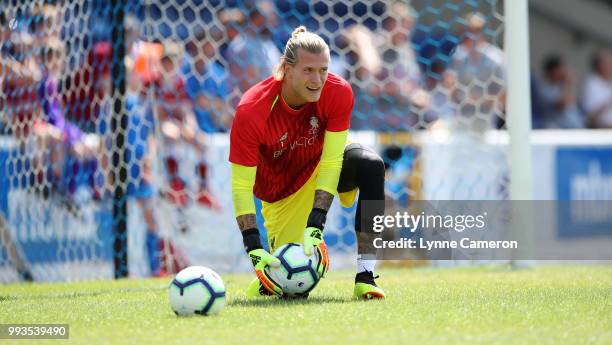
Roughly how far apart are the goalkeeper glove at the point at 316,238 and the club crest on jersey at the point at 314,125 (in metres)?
0.54

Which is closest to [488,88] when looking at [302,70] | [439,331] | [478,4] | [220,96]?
[478,4]

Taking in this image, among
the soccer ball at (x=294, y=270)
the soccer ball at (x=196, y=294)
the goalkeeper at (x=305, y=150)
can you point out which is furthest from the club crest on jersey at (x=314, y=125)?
the soccer ball at (x=196, y=294)

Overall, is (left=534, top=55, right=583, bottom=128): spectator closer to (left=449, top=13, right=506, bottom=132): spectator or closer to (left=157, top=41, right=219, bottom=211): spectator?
(left=449, top=13, right=506, bottom=132): spectator

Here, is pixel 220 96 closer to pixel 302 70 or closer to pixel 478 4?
pixel 478 4

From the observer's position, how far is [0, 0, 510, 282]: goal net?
8375 millimetres

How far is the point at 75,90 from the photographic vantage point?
8.63 metres

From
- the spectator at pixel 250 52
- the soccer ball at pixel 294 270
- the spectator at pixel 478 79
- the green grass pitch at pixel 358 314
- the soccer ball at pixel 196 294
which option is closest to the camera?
the green grass pitch at pixel 358 314

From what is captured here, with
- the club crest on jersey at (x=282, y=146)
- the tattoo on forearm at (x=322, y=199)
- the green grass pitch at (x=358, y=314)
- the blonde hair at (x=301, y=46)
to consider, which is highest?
the blonde hair at (x=301, y=46)

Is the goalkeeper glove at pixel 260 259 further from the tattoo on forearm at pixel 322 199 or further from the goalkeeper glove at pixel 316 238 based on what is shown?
the tattoo on forearm at pixel 322 199

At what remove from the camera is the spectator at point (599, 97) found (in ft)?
41.8

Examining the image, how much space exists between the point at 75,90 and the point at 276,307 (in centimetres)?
438

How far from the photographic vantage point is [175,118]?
8.92m

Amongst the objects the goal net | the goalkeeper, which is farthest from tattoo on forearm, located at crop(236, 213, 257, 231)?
the goal net

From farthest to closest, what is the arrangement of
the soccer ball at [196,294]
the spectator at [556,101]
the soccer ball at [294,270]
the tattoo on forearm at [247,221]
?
the spectator at [556,101] < the tattoo on forearm at [247,221] < the soccer ball at [294,270] < the soccer ball at [196,294]
